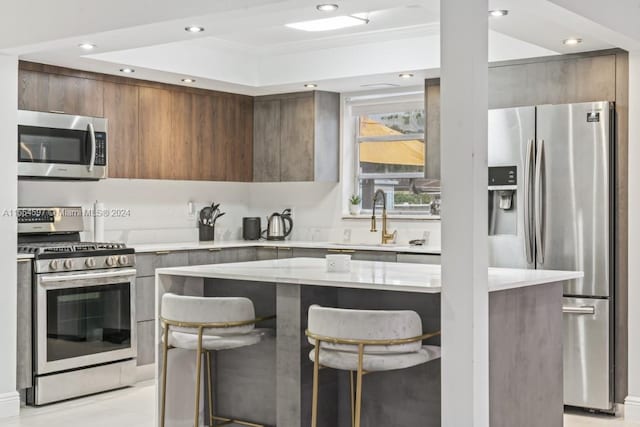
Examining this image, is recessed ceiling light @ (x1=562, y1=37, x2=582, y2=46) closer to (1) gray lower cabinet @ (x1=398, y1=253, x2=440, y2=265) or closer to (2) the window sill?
(1) gray lower cabinet @ (x1=398, y1=253, x2=440, y2=265)

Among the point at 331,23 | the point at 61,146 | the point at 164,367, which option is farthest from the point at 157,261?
the point at 331,23

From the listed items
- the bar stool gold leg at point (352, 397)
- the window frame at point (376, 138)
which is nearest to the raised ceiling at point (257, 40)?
the window frame at point (376, 138)

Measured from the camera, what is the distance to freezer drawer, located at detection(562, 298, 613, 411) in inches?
196

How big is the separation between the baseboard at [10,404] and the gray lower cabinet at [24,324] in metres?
0.16

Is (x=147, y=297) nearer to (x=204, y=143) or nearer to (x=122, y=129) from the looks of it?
(x=122, y=129)

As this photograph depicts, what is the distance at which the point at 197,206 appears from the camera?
719cm

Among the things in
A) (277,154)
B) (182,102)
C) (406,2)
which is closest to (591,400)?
(406,2)

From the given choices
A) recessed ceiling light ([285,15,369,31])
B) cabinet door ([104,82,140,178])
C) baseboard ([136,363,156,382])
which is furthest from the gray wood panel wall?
baseboard ([136,363,156,382])

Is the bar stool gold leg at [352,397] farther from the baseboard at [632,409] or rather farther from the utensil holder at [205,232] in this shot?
the utensil holder at [205,232]

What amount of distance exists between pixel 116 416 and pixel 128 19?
7.62 feet

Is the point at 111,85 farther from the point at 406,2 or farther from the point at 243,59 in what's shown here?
the point at 406,2

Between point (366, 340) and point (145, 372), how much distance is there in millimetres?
2962

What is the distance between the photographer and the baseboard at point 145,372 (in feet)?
19.3

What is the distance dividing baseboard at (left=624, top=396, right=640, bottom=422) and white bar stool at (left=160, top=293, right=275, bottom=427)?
7.62ft
